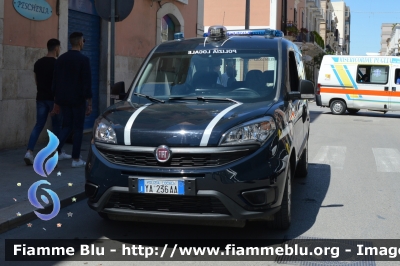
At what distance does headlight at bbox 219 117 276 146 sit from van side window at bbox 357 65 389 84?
19692 mm

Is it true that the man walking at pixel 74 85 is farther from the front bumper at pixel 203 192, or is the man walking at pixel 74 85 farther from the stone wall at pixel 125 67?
the stone wall at pixel 125 67

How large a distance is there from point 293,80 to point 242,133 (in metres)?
2.00

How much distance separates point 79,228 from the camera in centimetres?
559

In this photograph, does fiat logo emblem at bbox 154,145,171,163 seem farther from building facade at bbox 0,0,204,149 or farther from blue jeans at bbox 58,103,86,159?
building facade at bbox 0,0,204,149

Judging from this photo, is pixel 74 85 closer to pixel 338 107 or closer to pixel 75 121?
pixel 75 121

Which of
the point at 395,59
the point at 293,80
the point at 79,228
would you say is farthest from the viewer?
the point at 395,59

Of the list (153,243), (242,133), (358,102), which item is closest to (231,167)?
(242,133)

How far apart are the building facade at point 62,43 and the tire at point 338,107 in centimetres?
911

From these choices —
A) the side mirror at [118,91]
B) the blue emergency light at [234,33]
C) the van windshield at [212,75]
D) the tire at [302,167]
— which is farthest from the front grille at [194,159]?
the tire at [302,167]

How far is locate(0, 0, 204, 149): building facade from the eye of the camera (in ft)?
33.1

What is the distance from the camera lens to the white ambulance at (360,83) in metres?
23.3

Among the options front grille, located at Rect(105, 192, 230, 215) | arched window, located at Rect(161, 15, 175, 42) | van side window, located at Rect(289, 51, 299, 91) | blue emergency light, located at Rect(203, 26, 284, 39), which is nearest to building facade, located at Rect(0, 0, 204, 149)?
arched window, located at Rect(161, 15, 175, 42)

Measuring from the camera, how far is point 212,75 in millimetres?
6168

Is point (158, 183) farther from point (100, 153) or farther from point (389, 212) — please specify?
point (389, 212)
